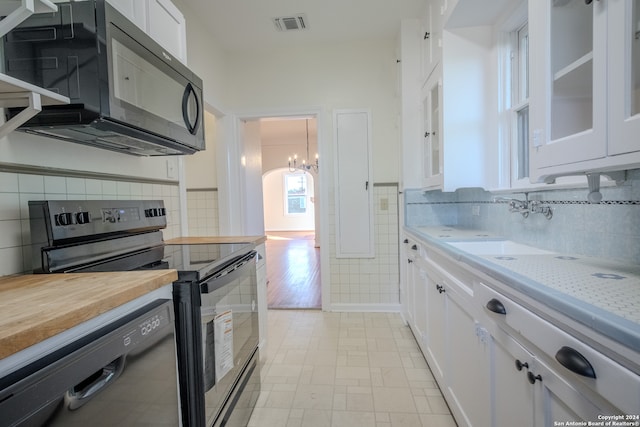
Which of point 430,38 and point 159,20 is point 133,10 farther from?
point 430,38

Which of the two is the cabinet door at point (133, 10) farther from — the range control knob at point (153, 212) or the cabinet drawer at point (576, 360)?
the cabinet drawer at point (576, 360)

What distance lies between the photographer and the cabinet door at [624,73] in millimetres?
774

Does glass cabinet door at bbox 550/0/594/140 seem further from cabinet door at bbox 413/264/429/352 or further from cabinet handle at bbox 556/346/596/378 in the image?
cabinet door at bbox 413/264/429/352

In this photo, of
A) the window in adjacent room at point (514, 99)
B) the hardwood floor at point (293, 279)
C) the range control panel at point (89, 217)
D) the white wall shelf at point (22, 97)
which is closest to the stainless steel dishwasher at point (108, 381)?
the range control panel at point (89, 217)

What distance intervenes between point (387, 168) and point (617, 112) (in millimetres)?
2357

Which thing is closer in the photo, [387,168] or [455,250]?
[455,250]

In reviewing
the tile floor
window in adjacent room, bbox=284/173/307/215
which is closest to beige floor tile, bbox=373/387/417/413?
the tile floor

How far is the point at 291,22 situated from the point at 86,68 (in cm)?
221

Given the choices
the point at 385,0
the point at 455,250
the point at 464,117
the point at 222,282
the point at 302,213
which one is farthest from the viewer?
the point at 302,213

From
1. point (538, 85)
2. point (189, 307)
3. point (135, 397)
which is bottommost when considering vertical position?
point (135, 397)

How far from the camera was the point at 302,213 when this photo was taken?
1149 cm

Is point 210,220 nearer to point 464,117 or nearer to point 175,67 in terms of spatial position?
point 175,67

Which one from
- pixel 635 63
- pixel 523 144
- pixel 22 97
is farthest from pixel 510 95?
pixel 22 97

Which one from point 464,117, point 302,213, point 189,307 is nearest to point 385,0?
point 464,117
